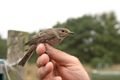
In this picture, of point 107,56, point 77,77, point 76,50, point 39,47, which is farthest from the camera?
point 107,56

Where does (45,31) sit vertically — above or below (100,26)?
above

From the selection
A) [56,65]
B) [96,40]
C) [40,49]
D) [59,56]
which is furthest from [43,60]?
[96,40]

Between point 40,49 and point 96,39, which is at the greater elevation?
point 40,49

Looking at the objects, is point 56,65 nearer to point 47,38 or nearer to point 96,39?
point 47,38

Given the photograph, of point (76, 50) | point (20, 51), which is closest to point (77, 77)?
point (20, 51)

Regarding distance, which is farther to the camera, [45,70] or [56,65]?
[56,65]

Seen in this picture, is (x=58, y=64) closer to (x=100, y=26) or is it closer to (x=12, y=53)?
(x=12, y=53)

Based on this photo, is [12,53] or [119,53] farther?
[119,53]

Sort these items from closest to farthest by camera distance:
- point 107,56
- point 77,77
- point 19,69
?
point 19,69
point 77,77
point 107,56
